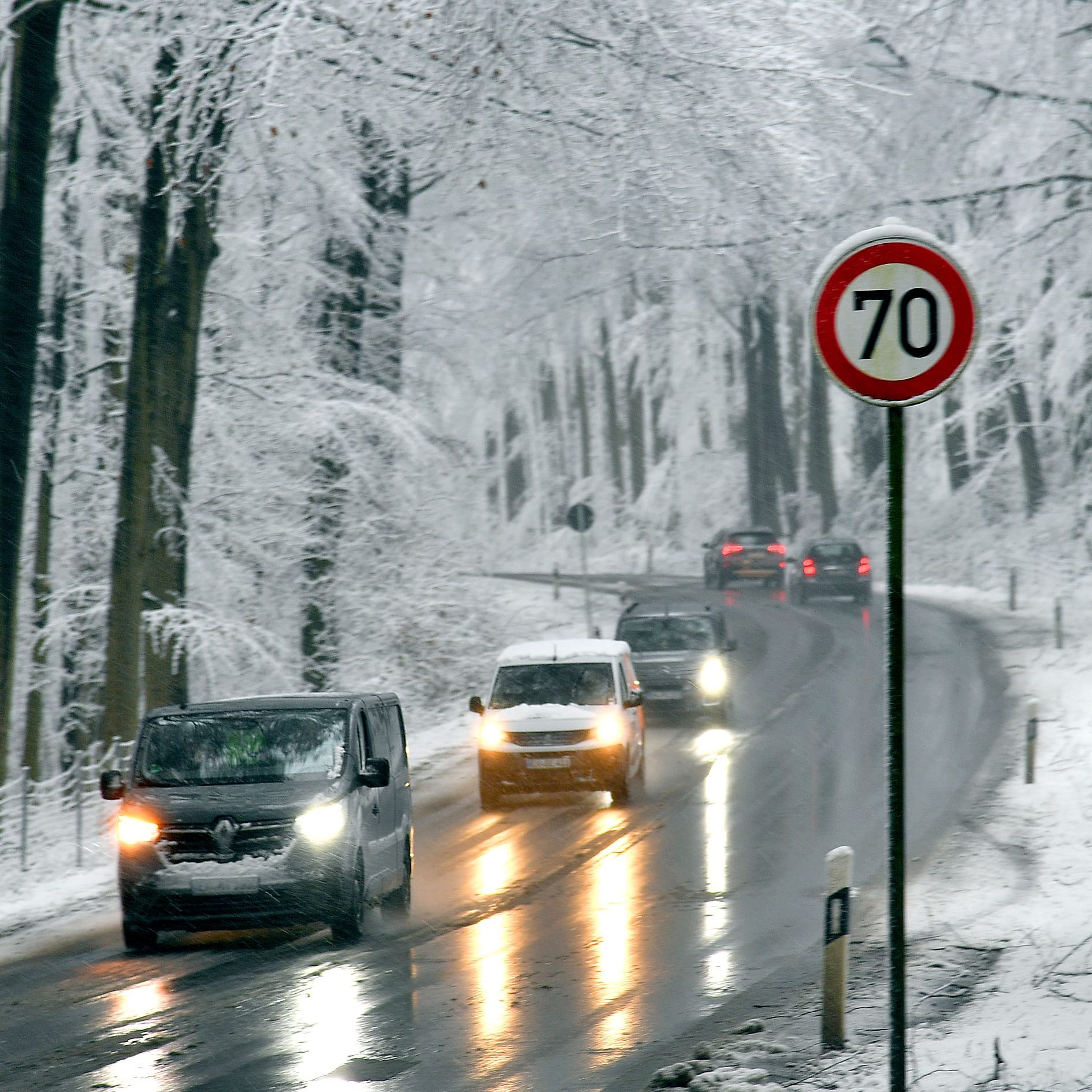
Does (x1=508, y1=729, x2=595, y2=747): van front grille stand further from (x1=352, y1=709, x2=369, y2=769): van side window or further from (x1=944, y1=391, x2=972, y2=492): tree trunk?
(x1=944, y1=391, x2=972, y2=492): tree trunk

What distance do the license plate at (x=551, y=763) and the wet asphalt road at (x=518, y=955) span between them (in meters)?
0.49

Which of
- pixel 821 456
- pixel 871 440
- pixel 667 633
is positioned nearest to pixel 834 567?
pixel 667 633

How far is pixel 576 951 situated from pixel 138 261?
11.9 meters

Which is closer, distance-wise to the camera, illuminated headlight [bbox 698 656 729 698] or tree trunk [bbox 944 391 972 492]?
illuminated headlight [bbox 698 656 729 698]

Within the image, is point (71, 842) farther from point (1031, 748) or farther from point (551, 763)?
point (1031, 748)

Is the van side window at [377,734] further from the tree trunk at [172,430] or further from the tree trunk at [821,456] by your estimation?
the tree trunk at [821,456]

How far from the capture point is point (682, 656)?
2536 cm

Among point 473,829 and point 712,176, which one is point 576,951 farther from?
point 712,176

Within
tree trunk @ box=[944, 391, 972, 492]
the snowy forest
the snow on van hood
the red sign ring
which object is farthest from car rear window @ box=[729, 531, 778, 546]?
the red sign ring

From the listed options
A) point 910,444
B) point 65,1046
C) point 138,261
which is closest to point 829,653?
point 138,261

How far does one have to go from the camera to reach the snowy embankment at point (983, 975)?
291 inches

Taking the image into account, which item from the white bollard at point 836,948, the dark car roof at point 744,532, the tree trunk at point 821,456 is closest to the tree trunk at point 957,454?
the tree trunk at point 821,456

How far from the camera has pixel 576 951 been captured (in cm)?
1120

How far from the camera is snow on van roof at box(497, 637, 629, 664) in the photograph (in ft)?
65.3
